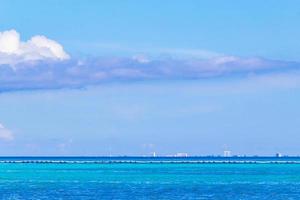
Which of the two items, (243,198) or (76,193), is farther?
(76,193)

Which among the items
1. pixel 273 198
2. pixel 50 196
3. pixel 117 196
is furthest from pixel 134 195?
pixel 273 198

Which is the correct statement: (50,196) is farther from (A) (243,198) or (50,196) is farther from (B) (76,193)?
(A) (243,198)

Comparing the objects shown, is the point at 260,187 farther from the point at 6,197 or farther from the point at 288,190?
the point at 6,197

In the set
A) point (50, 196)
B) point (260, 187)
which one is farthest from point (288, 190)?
point (50, 196)

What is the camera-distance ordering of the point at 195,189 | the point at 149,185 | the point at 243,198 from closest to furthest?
the point at 243,198, the point at 195,189, the point at 149,185

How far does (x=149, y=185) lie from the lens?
3435 inches

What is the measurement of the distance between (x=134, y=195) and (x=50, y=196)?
719 cm

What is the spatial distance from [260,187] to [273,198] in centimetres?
1504

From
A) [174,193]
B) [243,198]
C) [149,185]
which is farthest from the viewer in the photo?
[149,185]

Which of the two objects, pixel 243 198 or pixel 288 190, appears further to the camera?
pixel 288 190

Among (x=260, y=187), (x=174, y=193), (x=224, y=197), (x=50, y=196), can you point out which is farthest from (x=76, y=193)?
(x=260, y=187)

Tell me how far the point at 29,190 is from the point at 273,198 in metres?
24.5

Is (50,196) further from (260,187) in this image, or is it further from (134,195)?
(260,187)

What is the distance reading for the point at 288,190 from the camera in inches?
3059
